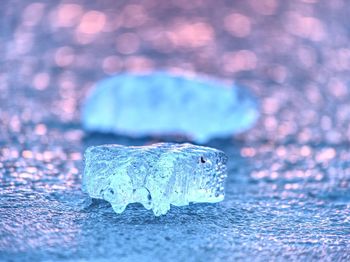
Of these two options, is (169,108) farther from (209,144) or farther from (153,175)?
(153,175)

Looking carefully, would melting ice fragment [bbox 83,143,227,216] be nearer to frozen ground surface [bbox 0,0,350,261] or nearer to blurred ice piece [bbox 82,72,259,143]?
frozen ground surface [bbox 0,0,350,261]

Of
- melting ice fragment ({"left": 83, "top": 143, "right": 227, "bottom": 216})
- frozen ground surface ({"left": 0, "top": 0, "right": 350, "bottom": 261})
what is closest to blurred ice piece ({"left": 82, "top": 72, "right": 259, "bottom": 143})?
frozen ground surface ({"left": 0, "top": 0, "right": 350, "bottom": 261})

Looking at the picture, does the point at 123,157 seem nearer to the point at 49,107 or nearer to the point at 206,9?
the point at 49,107

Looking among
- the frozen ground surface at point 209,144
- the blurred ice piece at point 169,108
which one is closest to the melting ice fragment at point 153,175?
the frozen ground surface at point 209,144

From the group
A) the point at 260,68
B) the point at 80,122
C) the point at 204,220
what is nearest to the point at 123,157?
the point at 204,220

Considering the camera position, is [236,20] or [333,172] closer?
[333,172]

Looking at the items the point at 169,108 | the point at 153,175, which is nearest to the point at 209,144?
the point at 169,108

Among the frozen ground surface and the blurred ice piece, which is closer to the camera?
the frozen ground surface
